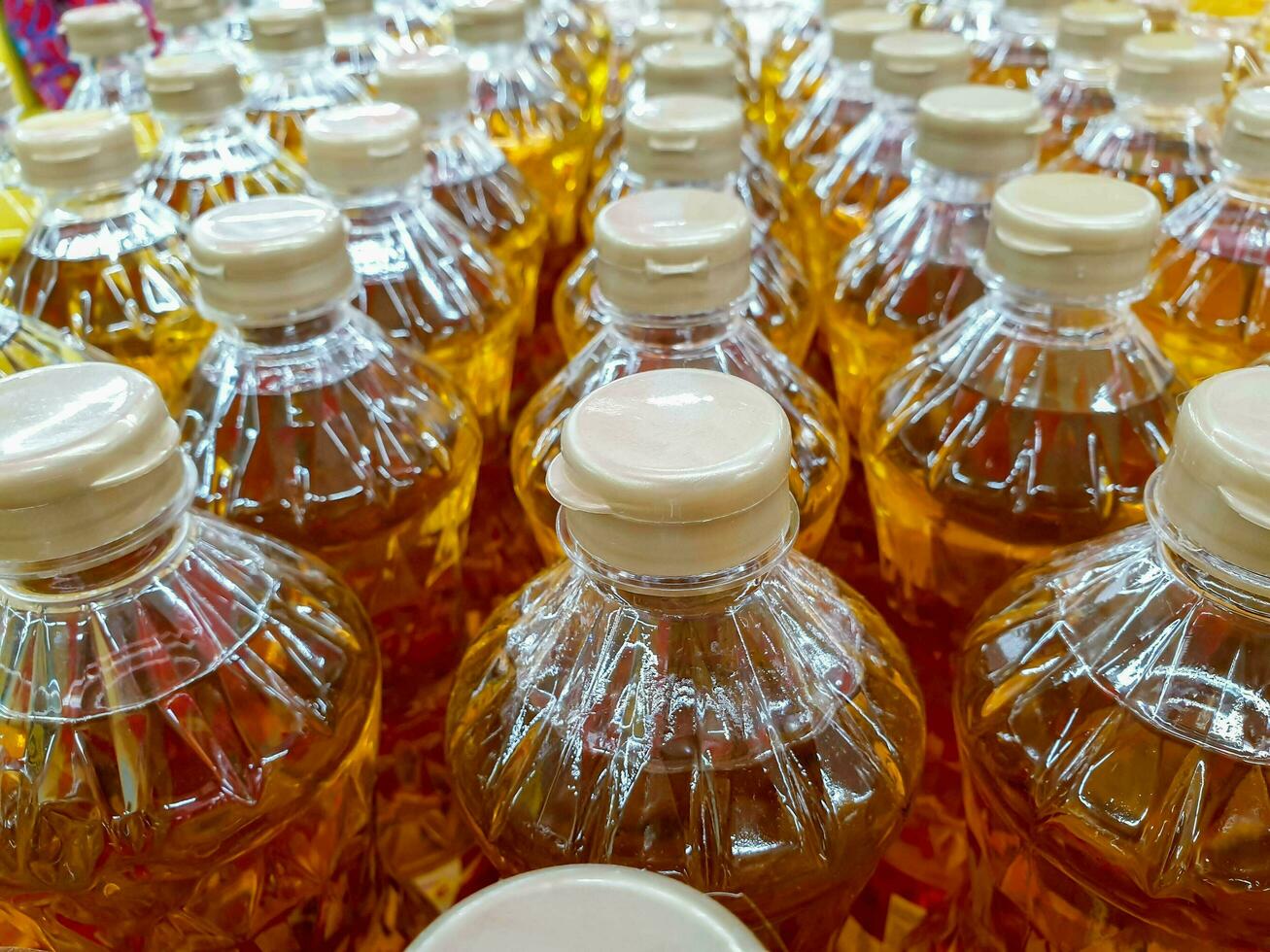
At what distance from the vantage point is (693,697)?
0.44 meters

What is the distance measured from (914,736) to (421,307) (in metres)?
0.49

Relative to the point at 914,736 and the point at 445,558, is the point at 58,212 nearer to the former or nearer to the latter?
the point at 445,558

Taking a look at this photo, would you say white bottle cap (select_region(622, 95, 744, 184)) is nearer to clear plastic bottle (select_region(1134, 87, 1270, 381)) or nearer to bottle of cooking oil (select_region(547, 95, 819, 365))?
bottle of cooking oil (select_region(547, 95, 819, 365))

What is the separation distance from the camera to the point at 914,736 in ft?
1.62

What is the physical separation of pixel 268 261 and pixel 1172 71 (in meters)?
0.66

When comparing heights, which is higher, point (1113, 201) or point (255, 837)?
point (1113, 201)

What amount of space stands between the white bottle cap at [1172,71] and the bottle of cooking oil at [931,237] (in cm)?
12

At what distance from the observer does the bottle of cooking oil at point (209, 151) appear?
0.87 metres

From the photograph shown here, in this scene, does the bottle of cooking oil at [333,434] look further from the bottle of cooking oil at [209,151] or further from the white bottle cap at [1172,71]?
the white bottle cap at [1172,71]

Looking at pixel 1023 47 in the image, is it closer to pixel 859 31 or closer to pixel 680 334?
pixel 859 31

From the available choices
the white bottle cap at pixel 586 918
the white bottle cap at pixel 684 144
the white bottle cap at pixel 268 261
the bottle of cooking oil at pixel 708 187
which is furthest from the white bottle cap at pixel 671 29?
the white bottle cap at pixel 586 918

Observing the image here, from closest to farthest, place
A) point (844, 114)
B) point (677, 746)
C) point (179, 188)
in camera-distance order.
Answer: point (677, 746) → point (179, 188) → point (844, 114)

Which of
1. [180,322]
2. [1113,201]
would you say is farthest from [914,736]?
[180,322]

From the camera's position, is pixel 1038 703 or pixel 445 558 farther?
pixel 445 558
